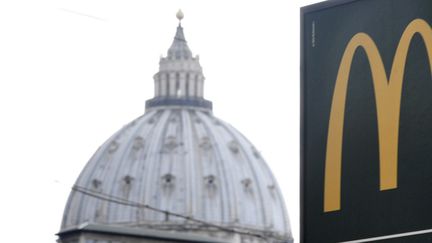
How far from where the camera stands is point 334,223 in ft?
21.9

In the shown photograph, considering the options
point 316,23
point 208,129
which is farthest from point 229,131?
point 316,23

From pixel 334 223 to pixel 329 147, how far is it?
296 mm

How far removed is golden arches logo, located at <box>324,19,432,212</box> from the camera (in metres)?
6.50

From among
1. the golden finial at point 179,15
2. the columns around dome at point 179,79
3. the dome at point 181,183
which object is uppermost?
the golden finial at point 179,15

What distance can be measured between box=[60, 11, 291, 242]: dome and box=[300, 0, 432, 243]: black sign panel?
11936 centimetres

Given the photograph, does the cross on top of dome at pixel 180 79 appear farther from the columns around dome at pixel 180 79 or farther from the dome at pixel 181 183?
the dome at pixel 181 183

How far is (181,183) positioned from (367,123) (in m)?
127

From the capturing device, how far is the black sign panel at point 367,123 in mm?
6414

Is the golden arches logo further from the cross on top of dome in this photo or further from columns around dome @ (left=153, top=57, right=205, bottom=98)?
columns around dome @ (left=153, top=57, right=205, bottom=98)

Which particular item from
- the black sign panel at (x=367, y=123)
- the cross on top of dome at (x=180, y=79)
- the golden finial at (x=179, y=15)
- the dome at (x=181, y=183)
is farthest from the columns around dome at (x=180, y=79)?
Result: the black sign panel at (x=367, y=123)

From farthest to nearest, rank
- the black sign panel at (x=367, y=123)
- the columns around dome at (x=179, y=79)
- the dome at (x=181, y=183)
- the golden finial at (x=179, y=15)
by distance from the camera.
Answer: the columns around dome at (x=179, y=79) < the golden finial at (x=179, y=15) < the dome at (x=181, y=183) < the black sign panel at (x=367, y=123)

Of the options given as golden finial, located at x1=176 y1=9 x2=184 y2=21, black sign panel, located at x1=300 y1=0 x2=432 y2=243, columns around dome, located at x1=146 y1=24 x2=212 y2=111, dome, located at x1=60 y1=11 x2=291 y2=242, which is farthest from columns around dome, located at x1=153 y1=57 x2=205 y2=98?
black sign panel, located at x1=300 y1=0 x2=432 y2=243

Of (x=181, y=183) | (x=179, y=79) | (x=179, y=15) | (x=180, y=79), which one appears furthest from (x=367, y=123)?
(x=179, y=79)

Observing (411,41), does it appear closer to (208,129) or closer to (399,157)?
(399,157)
